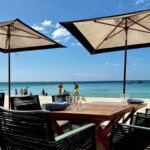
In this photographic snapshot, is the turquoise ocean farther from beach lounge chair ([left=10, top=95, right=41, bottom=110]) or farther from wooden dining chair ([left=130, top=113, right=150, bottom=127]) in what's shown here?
wooden dining chair ([left=130, top=113, right=150, bottom=127])

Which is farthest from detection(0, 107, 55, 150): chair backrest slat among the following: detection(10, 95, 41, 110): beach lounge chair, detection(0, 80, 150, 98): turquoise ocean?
detection(0, 80, 150, 98): turquoise ocean

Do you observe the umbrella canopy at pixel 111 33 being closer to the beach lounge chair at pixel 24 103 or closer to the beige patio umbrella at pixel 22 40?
the beige patio umbrella at pixel 22 40

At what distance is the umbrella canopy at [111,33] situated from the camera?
15.0 ft

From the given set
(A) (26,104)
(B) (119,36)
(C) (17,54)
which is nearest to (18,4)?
(C) (17,54)

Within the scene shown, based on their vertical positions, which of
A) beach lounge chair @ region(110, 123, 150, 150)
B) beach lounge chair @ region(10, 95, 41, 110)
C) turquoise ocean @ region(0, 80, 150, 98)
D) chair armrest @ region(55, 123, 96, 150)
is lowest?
turquoise ocean @ region(0, 80, 150, 98)

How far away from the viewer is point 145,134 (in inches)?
108

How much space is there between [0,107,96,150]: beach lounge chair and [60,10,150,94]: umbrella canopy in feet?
7.65

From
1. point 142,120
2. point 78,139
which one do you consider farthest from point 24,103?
point 78,139

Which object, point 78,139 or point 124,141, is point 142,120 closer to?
point 124,141

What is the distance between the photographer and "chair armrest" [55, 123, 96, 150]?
6.17 ft

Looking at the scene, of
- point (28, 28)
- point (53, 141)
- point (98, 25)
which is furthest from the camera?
point (98, 25)

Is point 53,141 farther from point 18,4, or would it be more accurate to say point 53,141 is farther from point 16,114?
point 18,4

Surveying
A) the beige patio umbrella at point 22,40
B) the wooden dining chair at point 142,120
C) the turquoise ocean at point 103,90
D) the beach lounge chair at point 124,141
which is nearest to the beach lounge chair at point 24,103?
the beige patio umbrella at point 22,40

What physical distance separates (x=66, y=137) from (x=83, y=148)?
11.7 inches
